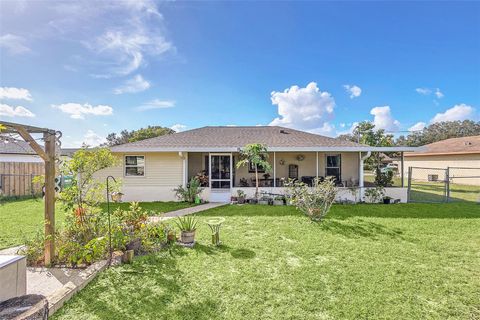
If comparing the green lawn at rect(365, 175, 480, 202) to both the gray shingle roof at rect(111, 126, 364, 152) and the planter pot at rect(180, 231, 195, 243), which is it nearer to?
the gray shingle roof at rect(111, 126, 364, 152)

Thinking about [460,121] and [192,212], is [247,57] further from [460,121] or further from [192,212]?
[460,121]

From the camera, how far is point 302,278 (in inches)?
164

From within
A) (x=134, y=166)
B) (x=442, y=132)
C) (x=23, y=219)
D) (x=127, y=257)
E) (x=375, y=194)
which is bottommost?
(x=23, y=219)

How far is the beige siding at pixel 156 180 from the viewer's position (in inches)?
490

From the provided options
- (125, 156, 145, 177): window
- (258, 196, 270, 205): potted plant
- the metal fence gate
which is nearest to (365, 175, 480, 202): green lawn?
the metal fence gate

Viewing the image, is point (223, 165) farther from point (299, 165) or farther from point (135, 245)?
point (135, 245)

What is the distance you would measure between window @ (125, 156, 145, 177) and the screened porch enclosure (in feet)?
8.53

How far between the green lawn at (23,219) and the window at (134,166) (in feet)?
5.91

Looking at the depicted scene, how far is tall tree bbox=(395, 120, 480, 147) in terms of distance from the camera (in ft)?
→ 174

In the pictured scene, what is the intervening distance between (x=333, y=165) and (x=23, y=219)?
13.9m

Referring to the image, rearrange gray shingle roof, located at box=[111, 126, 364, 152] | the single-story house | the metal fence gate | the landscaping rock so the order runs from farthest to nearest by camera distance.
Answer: the metal fence gate, gray shingle roof, located at box=[111, 126, 364, 152], the single-story house, the landscaping rock

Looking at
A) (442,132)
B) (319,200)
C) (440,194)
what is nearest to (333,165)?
(319,200)

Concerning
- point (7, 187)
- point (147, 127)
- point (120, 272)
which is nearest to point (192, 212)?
point (120, 272)

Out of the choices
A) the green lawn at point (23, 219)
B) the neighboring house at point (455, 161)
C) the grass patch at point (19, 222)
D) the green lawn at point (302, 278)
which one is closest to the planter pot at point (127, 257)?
the green lawn at point (302, 278)
